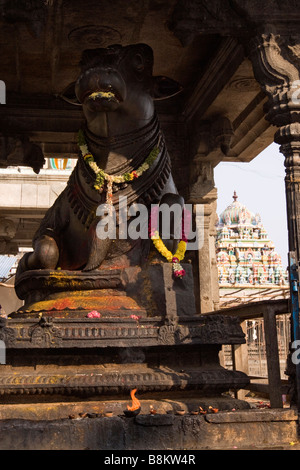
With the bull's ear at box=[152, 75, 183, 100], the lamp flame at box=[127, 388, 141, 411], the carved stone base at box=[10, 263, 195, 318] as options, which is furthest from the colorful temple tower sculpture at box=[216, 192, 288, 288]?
the lamp flame at box=[127, 388, 141, 411]

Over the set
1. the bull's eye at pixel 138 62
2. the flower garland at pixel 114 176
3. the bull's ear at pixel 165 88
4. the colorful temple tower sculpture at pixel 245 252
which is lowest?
the flower garland at pixel 114 176

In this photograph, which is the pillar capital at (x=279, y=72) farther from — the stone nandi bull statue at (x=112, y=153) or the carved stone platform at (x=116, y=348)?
the carved stone platform at (x=116, y=348)

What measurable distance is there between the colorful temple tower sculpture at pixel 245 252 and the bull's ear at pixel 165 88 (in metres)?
30.2

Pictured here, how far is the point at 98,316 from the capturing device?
537 centimetres

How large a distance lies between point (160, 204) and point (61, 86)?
343 centimetres

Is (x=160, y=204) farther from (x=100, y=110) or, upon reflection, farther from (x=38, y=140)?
(x=38, y=140)

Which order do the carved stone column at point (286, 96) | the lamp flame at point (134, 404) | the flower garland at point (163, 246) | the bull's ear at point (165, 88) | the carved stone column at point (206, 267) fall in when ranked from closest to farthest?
the lamp flame at point (134, 404) → the carved stone column at point (286, 96) → the flower garland at point (163, 246) → the bull's ear at point (165, 88) → the carved stone column at point (206, 267)

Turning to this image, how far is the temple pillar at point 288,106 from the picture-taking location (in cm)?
494

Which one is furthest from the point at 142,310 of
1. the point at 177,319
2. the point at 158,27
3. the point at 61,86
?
the point at 61,86

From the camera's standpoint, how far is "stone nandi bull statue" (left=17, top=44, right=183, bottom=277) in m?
6.02

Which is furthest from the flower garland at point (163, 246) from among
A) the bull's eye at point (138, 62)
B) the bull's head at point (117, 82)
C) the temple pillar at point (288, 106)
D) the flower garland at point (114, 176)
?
the bull's eye at point (138, 62)

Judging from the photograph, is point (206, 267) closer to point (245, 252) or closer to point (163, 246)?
point (163, 246)

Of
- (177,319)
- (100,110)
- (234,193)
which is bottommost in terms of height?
(177,319)

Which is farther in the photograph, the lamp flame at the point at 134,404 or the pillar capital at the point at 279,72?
the pillar capital at the point at 279,72
